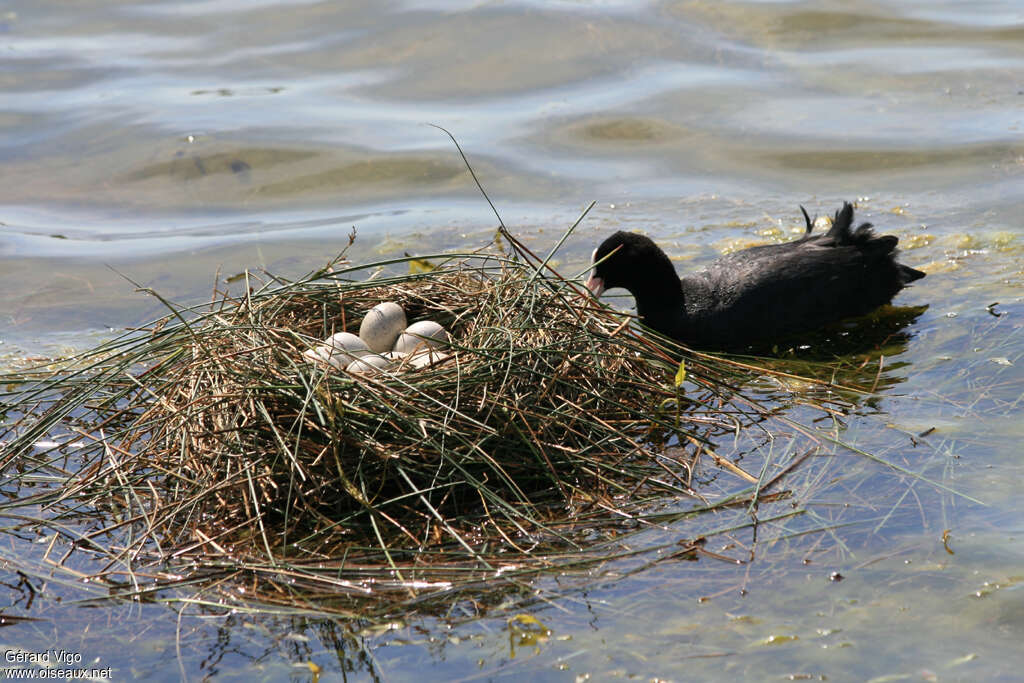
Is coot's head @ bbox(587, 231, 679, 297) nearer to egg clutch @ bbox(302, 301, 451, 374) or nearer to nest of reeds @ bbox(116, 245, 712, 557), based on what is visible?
nest of reeds @ bbox(116, 245, 712, 557)

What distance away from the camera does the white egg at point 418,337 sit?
4.47m

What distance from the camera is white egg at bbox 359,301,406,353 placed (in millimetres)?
4602

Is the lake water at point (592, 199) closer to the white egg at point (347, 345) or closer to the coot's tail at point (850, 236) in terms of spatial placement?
the coot's tail at point (850, 236)

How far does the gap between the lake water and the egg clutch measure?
3.42ft

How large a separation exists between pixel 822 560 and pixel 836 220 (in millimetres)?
2827

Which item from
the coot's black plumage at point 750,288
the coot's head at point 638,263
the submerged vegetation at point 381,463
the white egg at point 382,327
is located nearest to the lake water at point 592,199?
the submerged vegetation at point 381,463

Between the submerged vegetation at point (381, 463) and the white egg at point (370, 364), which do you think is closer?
the submerged vegetation at point (381, 463)

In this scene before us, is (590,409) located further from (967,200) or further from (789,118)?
(789,118)

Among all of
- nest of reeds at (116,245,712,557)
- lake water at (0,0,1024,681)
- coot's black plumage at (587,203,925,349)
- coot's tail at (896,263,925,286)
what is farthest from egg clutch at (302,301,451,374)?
coot's tail at (896,263,925,286)

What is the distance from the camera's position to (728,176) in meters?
7.96

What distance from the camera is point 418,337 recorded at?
4.45 m

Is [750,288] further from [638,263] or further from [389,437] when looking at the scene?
[389,437]

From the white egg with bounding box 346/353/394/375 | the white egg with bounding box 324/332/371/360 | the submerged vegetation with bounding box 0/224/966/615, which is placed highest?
the white egg with bounding box 324/332/371/360

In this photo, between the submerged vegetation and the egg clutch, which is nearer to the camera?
the submerged vegetation
